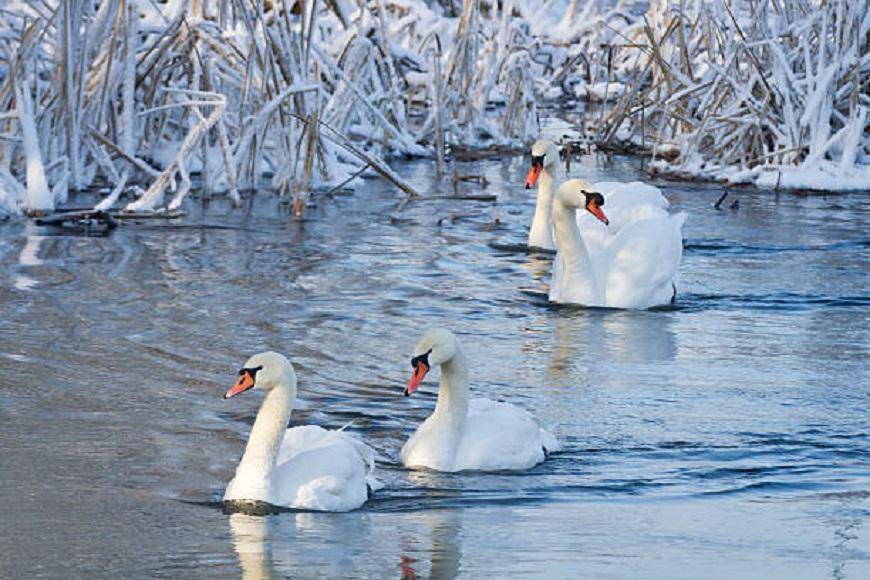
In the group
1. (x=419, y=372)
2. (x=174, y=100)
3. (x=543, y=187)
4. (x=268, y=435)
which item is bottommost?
(x=268, y=435)

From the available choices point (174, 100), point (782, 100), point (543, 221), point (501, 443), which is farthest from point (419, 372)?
point (782, 100)

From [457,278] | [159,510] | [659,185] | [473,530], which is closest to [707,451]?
[473,530]

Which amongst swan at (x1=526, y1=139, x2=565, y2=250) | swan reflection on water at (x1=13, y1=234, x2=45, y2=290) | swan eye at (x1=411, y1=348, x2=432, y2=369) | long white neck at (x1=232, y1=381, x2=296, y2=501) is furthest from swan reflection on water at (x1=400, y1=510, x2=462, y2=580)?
swan at (x1=526, y1=139, x2=565, y2=250)

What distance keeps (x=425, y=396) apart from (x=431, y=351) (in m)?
1.31

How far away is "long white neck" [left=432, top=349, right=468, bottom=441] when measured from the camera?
7480 millimetres

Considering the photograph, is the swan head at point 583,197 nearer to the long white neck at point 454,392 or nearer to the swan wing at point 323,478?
the long white neck at point 454,392

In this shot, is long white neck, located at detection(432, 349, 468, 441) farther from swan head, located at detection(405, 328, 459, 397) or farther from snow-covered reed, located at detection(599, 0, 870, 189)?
snow-covered reed, located at detection(599, 0, 870, 189)

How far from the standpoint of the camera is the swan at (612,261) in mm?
11273

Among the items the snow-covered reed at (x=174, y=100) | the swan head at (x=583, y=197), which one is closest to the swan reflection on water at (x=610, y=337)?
the swan head at (x=583, y=197)

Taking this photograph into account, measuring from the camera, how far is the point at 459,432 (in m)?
7.47

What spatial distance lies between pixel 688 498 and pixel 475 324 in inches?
142

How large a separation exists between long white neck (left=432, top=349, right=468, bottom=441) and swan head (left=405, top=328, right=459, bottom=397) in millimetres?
58

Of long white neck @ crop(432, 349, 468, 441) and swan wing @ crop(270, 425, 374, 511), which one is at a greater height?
long white neck @ crop(432, 349, 468, 441)

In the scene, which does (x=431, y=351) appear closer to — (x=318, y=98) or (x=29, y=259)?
(x=29, y=259)
